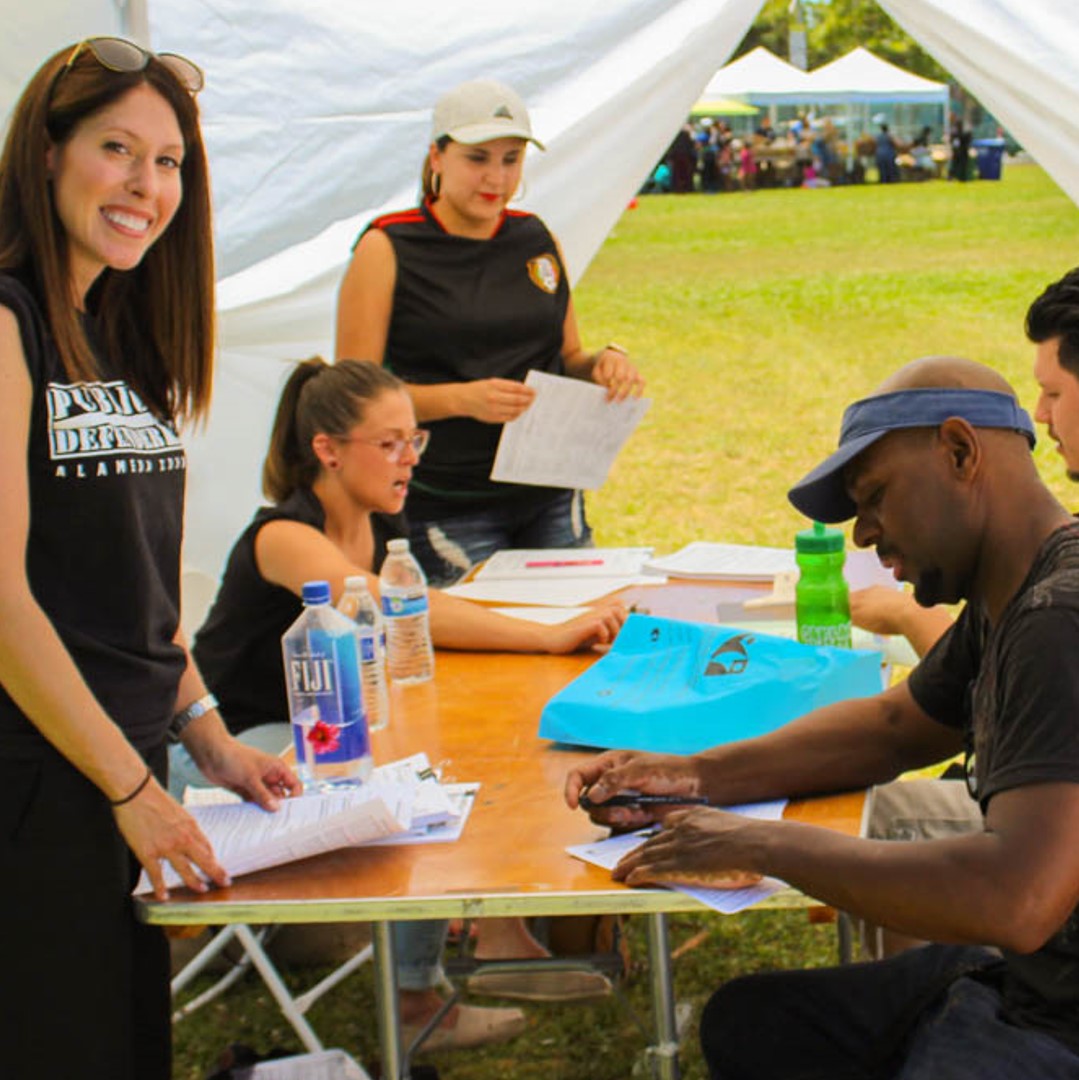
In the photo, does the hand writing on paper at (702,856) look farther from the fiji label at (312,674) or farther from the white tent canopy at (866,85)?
the white tent canopy at (866,85)

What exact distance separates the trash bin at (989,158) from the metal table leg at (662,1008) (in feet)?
106

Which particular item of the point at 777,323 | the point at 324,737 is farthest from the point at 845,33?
the point at 324,737

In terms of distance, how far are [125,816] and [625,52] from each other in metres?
3.36

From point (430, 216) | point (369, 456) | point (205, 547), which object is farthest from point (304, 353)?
point (369, 456)

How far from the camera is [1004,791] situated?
5.59ft

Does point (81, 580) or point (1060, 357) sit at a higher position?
point (1060, 357)

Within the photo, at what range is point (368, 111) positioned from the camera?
4.67 m

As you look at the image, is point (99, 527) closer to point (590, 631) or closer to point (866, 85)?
point (590, 631)

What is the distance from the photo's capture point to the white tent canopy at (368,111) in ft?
14.7

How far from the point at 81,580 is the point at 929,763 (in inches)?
46.6

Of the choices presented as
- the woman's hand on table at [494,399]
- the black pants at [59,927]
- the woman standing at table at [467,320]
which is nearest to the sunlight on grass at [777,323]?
the woman standing at table at [467,320]

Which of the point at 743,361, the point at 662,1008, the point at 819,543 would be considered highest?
the point at 819,543

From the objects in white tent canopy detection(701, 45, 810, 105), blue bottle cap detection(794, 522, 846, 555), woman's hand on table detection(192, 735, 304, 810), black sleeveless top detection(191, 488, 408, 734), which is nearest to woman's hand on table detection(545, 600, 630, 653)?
blue bottle cap detection(794, 522, 846, 555)

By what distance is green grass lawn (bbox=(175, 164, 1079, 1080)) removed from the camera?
3.35 meters
